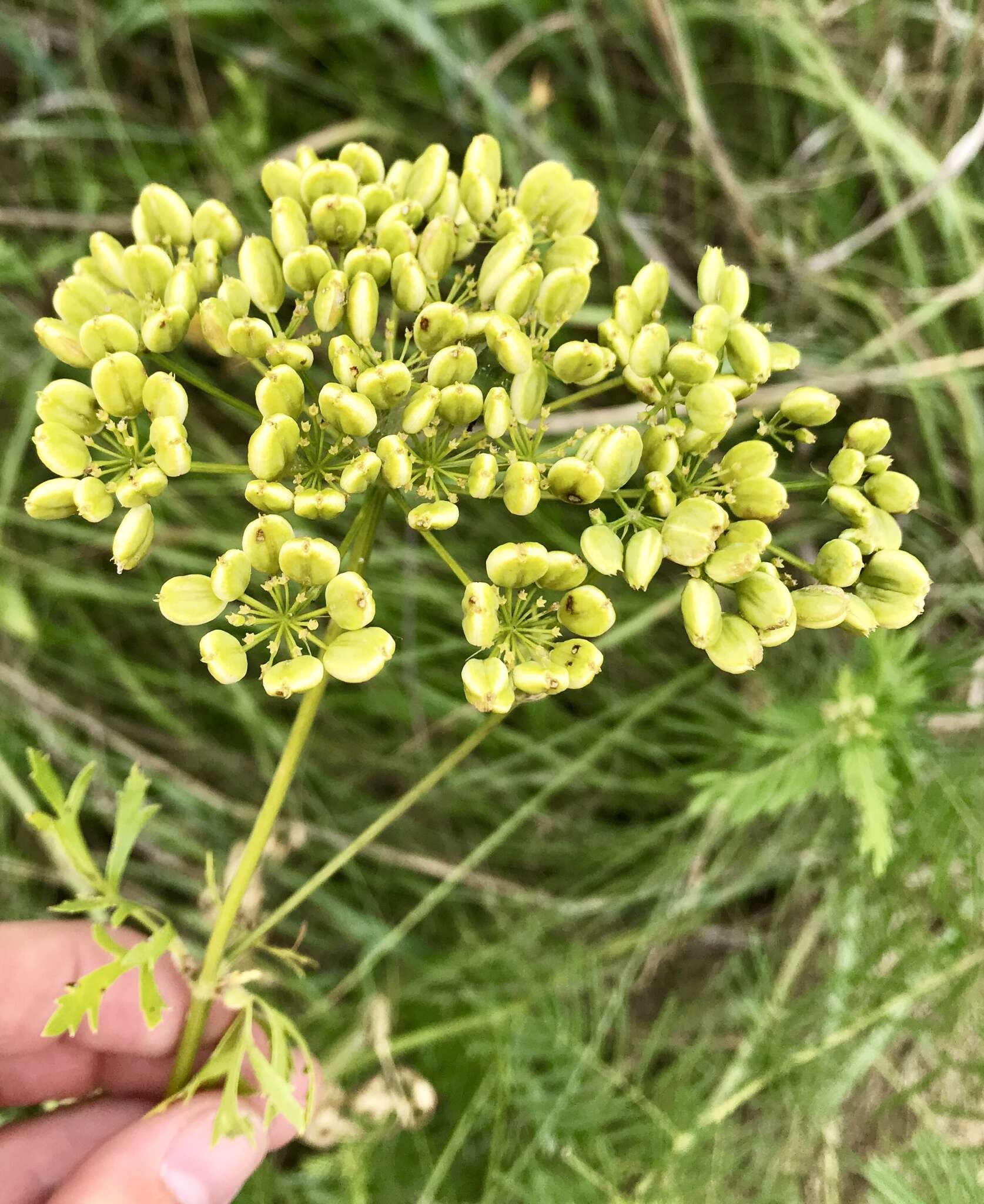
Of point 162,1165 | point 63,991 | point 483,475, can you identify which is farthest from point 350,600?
point 63,991

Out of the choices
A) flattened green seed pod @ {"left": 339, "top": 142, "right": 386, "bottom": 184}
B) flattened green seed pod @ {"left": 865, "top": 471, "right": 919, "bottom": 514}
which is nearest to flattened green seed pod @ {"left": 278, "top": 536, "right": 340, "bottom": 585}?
flattened green seed pod @ {"left": 339, "top": 142, "right": 386, "bottom": 184}

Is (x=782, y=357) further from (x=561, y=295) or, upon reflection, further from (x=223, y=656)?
(x=223, y=656)

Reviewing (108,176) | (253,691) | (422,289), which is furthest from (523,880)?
(108,176)

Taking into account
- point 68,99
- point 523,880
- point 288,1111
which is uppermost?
point 68,99

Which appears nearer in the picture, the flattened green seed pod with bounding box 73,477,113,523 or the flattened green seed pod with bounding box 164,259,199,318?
the flattened green seed pod with bounding box 73,477,113,523

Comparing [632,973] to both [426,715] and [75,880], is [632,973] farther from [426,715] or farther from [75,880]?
[75,880]

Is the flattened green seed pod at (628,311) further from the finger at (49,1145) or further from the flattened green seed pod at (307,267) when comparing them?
the finger at (49,1145)

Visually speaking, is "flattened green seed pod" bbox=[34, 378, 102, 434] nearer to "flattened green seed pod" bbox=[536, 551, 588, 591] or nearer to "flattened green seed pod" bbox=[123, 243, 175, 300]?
"flattened green seed pod" bbox=[123, 243, 175, 300]
